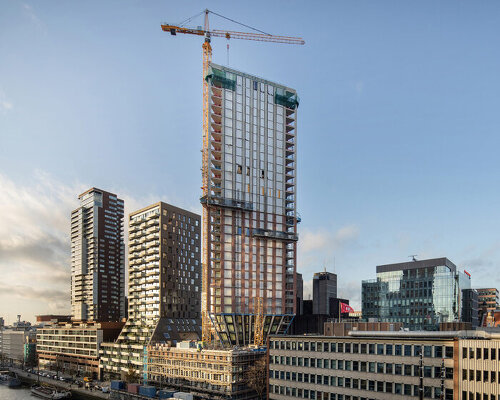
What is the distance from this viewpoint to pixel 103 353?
198625mm

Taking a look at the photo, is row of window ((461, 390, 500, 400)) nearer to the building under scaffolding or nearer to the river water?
the building under scaffolding

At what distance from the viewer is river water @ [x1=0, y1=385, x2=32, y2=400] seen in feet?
557

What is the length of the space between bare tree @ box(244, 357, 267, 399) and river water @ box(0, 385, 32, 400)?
9263 centimetres

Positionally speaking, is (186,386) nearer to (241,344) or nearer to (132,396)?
(132,396)

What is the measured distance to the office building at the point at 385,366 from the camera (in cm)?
7556

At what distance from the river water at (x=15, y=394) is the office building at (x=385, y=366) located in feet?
380

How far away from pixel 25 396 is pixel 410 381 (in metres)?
155

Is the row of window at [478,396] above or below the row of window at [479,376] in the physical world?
below

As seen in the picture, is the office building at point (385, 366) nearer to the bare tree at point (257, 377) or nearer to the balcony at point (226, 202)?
the bare tree at point (257, 377)

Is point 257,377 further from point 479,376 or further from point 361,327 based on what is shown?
point 479,376

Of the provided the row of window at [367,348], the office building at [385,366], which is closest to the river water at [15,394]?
the office building at [385,366]

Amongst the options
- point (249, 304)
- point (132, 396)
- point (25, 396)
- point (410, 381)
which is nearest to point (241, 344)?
point (249, 304)

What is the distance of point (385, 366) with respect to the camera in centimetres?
8825

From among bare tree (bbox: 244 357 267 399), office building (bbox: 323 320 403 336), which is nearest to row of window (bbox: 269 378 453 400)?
office building (bbox: 323 320 403 336)
